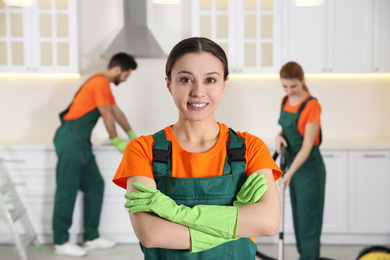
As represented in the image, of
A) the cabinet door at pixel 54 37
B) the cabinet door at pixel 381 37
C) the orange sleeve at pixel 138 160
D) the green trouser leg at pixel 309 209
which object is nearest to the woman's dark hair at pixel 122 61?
the cabinet door at pixel 54 37

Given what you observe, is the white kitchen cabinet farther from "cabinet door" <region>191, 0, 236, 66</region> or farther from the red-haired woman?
the red-haired woman

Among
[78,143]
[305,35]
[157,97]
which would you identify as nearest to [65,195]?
[78,143]

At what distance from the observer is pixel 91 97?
362 centimetres

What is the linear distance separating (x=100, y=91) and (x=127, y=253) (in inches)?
49.8

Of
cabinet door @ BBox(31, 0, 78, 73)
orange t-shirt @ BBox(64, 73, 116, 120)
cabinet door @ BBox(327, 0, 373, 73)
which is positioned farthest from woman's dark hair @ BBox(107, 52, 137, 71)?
cabinet door @ BBox(327, 0, 373, 73)

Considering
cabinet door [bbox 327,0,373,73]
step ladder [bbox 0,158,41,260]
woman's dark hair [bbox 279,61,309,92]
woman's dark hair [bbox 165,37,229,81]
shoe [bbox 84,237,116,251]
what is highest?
cabinet door [bbox 327,0,373,73]

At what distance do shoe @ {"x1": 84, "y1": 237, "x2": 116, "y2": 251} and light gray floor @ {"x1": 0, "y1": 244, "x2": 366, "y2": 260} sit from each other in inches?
2.0

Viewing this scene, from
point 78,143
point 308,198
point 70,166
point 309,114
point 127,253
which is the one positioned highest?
point 309,114

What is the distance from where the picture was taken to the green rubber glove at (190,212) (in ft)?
3.59

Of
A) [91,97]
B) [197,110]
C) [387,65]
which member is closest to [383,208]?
[387,65]

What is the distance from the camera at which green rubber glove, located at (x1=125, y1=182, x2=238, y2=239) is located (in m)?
1.09

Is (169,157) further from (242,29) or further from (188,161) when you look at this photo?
(242,29)

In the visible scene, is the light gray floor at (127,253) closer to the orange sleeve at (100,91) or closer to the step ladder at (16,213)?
the step ladder at (16,213)

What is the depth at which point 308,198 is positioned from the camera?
3125mm
